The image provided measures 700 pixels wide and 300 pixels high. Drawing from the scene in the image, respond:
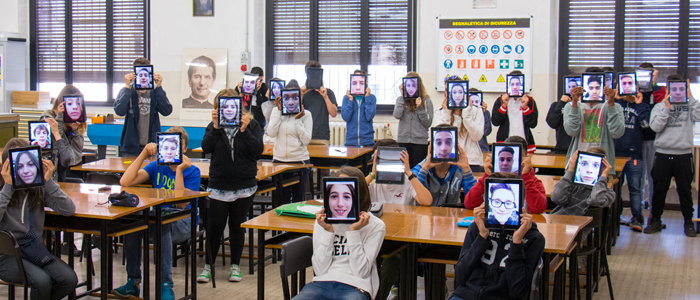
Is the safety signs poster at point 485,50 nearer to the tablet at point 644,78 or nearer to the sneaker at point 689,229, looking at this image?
the tablet at point 644,78

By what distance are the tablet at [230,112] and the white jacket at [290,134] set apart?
1.17m

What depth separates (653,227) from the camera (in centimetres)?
638

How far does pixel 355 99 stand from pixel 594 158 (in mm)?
3555

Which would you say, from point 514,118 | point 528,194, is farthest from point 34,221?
point 514,118

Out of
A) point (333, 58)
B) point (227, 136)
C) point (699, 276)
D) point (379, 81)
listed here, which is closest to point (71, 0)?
point (333, 58)

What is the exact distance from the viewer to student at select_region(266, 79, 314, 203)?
18.7 ft

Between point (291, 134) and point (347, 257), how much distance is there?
109 inches

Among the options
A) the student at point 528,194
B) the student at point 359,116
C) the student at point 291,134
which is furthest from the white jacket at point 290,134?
the student at point 528,194

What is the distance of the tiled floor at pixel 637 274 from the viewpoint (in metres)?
4.48

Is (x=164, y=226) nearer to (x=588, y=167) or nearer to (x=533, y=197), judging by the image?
(x=533, y=197)

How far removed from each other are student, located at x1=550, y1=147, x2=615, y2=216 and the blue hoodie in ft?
10.2

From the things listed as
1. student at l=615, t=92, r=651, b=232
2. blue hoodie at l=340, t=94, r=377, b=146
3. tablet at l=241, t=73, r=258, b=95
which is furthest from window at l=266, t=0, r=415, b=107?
student at l=615, t=92, r=651, b=232

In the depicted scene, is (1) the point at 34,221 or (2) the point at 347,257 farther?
(1) the point at 34,221

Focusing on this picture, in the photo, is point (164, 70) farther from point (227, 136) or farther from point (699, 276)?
point (699, 276)
